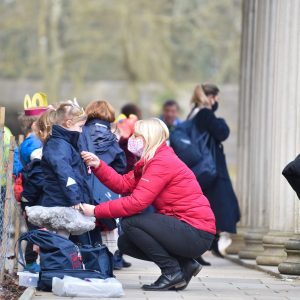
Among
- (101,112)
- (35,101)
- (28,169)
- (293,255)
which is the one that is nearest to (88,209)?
(28,169)

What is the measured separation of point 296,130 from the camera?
12570 millimetres

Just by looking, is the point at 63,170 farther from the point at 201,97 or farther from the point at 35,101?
the point at 201,97

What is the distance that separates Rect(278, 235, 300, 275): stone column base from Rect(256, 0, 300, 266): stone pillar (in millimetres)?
657

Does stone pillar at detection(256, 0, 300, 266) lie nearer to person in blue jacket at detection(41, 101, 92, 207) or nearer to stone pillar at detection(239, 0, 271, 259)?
stone pillar at detection(239, 0, 271, 259)

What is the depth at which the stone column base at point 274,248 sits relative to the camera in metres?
13.1

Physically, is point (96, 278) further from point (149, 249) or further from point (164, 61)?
point (164, 61)

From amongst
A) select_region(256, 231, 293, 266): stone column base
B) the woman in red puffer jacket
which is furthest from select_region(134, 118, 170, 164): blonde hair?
select_region(256, 231, 293, 266): stone column base

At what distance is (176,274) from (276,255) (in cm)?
310

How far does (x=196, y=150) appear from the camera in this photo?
14562 millimetres

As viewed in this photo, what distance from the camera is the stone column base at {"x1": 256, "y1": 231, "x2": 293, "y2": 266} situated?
1307cm

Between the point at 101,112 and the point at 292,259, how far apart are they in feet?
7.78

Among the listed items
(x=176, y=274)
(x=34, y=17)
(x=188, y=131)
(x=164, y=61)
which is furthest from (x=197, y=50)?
(x=176, y=274)

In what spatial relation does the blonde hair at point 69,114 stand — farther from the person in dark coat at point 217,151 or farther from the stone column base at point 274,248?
the person in dark coat at point 217,151

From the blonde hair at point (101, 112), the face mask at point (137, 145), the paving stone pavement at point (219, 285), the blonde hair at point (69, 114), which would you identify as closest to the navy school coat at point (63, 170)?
the blonde hair at point (69, 114)
